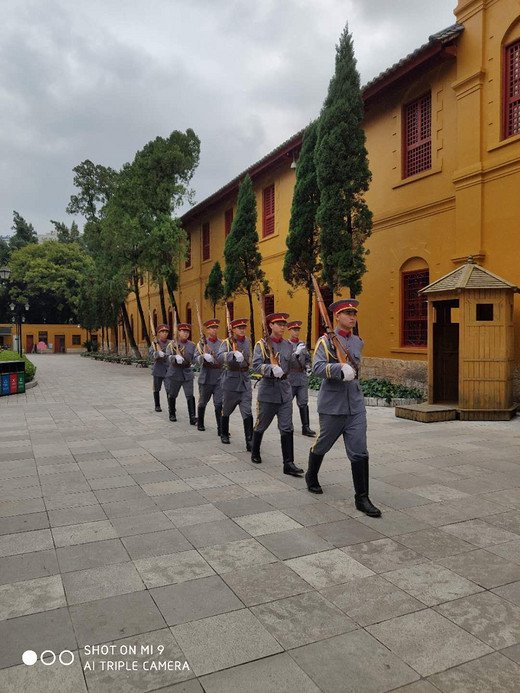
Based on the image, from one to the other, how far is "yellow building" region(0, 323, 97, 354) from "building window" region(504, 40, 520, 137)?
58.4 m

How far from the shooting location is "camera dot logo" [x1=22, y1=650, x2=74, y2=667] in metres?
2.66

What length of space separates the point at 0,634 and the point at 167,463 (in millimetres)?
3973

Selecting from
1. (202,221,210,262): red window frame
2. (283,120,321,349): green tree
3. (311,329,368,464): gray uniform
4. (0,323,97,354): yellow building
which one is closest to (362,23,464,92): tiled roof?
(283,120,321,349): green tree

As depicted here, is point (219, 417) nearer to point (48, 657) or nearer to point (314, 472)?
point (314, 472)

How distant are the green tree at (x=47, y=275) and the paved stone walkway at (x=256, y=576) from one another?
58.5 meters

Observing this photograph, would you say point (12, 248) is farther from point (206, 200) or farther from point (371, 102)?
point (371, 102)

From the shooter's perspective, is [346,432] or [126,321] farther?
[126,321]

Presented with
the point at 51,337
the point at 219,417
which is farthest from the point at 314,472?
the point at 51,337

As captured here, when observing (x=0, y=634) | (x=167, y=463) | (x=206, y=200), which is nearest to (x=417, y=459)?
(x=167, y=463)

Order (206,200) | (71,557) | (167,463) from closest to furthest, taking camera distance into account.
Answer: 1. (71,557)
2. (167,463)
3. (206,200)

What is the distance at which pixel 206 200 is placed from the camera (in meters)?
26.5

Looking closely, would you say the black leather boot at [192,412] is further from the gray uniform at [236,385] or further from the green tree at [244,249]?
the green tree at [244,249]

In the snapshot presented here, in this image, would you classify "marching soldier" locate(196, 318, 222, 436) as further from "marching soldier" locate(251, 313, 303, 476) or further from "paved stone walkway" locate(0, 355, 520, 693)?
"marching soldier" locate(251, 313, 303, 476)

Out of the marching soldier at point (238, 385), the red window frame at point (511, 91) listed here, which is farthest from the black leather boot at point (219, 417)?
the red window frame at point (511, 91)
